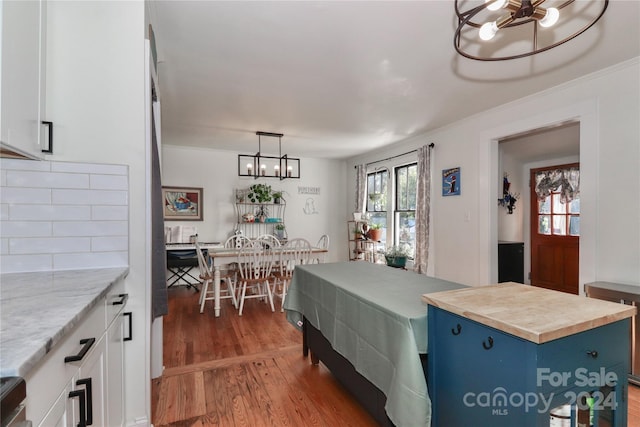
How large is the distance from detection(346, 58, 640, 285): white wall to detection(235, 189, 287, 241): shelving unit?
332cm

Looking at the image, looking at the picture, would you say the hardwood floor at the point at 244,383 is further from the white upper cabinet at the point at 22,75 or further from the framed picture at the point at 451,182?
the framed picture at the point at 451,182

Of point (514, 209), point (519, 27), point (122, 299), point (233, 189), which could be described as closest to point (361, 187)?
point (233, 189)

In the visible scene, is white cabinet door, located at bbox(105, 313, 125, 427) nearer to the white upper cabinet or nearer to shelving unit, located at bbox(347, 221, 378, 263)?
the white upper cabinet

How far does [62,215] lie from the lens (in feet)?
4.80

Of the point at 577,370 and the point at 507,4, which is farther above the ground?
the point at 507,4

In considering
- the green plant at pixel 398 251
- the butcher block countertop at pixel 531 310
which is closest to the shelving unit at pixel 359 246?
the green plant at pixel 398 251

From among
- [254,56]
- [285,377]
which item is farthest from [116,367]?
[254,56]

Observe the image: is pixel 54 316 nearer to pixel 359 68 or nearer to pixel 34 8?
pixel 34 8

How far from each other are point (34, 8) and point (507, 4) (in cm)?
191

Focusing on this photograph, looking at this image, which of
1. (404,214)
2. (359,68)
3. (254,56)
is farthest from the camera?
(404,214)

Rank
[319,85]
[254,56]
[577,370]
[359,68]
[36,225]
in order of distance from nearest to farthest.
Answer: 1. [577,370]
2. [36,225]
3. [254,56]
4. [359,68]
5. [319,85]

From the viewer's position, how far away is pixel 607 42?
213 cm

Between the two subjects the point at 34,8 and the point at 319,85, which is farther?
the point at 319,85

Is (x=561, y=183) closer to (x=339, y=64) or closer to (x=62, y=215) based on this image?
(x=339, y=64)
